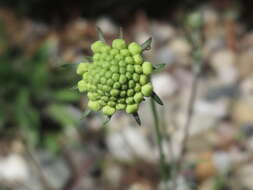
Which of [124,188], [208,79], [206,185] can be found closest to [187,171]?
[206,185]

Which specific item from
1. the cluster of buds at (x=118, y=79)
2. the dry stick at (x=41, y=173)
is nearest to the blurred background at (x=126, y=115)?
the dry stick at (x=41, y=173)

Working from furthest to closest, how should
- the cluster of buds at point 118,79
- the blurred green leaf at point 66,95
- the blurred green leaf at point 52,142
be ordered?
the blurred green leaf at point 66,95 < the blurred green leaf at point 52,142 < the cluster of buds at point 118,79

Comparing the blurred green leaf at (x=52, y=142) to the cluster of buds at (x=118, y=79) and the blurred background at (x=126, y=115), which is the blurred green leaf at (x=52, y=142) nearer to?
the blurred background at (x=126, y=115)

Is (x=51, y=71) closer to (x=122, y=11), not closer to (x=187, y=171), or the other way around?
(x=122, y=11)

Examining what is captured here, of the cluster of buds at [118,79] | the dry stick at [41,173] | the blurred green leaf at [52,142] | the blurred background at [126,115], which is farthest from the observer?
the blurred green leaf at [52,142]

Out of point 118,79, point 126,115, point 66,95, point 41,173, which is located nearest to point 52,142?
point 41,173

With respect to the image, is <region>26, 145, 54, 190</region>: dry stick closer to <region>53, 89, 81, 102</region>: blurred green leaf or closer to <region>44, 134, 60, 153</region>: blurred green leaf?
<region>44, 134, 60, 153</region>: blurred green leaf
